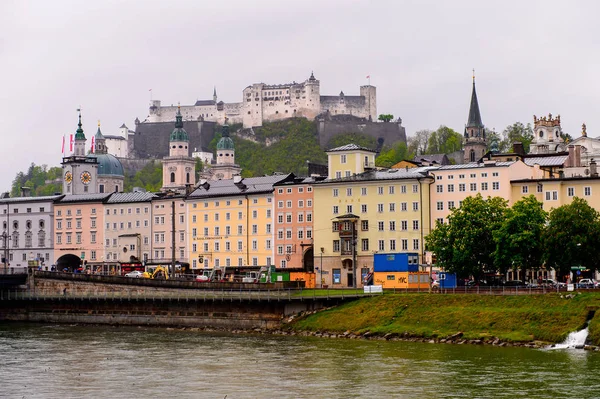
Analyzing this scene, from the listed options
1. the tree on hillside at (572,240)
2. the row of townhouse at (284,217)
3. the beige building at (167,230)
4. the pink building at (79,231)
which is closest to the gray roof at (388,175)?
the row of townhouse at (284,217)

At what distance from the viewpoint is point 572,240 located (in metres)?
85.8

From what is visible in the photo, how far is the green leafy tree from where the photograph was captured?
291 ft

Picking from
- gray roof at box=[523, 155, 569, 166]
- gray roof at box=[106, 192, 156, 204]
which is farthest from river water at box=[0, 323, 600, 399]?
gray roof at box=[106, 192, 156, 204]

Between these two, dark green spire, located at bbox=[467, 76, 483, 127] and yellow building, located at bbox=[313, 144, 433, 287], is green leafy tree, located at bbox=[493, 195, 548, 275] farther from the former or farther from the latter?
dark green spire, located at bbox=[467, 76, 483, 127]

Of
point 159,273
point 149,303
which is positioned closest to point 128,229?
point 159,273

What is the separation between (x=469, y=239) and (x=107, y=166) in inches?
4385

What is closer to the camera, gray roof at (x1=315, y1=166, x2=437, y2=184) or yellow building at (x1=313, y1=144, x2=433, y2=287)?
yellow building at (x1=313, y1=144, x2=433, y2=287)

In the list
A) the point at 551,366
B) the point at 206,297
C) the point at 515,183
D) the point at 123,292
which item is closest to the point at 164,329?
the point at 206,297

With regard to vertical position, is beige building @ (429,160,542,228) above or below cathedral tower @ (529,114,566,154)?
below

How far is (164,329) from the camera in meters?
96.4

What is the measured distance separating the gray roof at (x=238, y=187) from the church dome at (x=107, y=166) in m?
60.9

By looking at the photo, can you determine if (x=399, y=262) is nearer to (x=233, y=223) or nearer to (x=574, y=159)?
(x=574, y=159)

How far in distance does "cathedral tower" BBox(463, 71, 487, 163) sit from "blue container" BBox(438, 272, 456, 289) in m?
95.7

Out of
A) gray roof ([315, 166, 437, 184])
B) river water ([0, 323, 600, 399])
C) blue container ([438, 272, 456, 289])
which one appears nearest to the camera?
river water ([0, 323, 600, 399])
